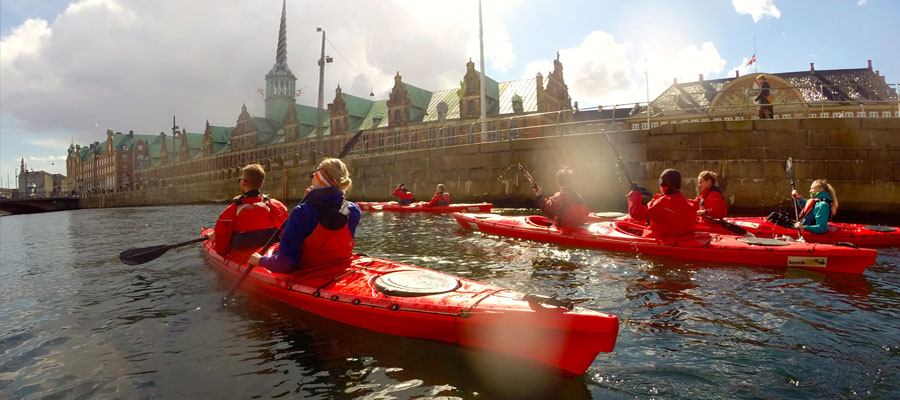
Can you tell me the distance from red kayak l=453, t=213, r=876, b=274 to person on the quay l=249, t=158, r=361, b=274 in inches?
221

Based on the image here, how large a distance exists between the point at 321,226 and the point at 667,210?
5882mm

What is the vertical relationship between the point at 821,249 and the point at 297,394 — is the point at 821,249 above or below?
above

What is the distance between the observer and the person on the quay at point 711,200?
8.72m

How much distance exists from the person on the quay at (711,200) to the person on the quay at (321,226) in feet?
23.6

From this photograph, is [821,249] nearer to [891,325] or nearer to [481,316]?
[891,325]

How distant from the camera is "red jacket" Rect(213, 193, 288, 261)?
6.31 meters

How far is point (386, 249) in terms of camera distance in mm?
10016

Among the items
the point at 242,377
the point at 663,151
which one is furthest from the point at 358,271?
the point at 663,151

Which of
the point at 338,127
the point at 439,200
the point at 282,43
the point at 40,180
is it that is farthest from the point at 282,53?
the point at 40,180

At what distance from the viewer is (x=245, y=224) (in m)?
6.39

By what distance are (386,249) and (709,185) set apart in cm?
685

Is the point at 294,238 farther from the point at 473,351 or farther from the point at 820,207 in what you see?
the point at 820,207

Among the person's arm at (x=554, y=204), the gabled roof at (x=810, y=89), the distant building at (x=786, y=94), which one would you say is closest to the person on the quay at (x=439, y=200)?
the person's arm at (x=554, y=204)

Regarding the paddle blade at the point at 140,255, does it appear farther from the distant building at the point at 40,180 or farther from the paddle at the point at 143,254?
the distant building at the point at 40,180
